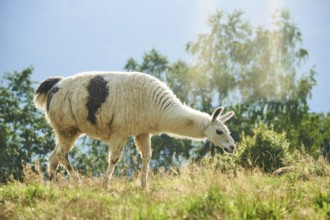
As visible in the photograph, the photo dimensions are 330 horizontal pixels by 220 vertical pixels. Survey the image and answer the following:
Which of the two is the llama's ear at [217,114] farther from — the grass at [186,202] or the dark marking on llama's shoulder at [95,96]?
the dark marking on llama's shoulder at [95,96]

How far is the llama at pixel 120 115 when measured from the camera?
1095 cm

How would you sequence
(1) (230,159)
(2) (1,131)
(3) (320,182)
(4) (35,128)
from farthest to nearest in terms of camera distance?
(4) (35,128) → (2) (1,131) → (1) (230,159) → (3) (320,182)

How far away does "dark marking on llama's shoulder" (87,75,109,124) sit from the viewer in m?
11.0

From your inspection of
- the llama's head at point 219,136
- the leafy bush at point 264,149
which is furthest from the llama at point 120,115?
the leafy bush at point 264,149

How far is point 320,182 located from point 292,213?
2.71m

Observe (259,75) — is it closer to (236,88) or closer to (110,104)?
(236,88)

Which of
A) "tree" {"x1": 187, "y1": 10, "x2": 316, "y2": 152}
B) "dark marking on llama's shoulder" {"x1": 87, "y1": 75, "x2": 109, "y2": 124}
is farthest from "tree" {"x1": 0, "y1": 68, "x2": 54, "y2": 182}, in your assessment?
"dark marking on llama's shoulder" {"x1": 87, "y1": 75, "x2": 109, "y2": 124}

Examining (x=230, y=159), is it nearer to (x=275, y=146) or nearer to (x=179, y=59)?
(x=275, y=146)

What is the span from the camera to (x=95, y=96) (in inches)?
438

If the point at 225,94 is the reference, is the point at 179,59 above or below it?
above

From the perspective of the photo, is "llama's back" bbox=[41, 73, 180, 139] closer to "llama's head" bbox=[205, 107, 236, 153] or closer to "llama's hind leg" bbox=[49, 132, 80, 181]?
"llama's hind leg" bbox=[49, 132, 80, 181]

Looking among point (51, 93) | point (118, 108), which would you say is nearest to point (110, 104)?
point (118, 108)

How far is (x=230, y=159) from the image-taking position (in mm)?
14828

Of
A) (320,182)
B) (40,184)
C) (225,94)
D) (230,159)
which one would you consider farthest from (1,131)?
(320,182)
